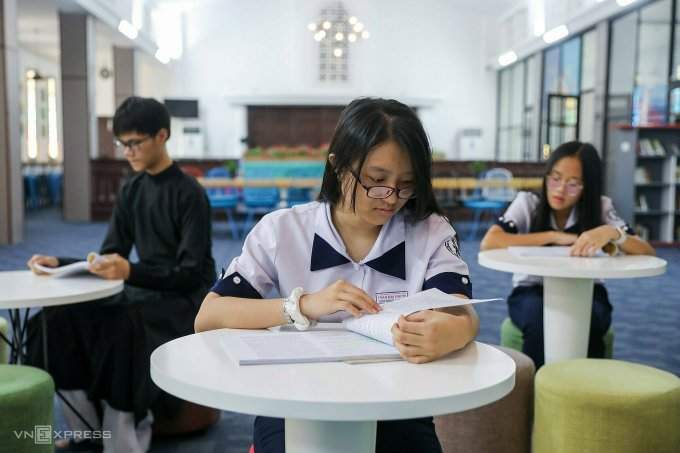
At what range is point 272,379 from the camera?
106 cm

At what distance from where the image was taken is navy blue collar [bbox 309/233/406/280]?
1.50m

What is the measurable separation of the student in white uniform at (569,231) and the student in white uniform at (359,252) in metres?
1.30

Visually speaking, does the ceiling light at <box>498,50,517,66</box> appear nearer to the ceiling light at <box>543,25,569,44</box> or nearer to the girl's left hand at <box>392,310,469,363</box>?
the ceiling light at <box>543,25,569,44</box>

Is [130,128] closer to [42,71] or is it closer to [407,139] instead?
[407,139]

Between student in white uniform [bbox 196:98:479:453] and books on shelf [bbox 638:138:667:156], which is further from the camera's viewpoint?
books on shelf [bbox 638:138:667:156]

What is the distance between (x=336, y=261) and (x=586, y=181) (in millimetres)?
1577

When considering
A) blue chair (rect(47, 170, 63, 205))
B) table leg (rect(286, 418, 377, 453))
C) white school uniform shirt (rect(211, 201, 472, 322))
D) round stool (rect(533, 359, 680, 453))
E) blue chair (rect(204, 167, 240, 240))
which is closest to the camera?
table leg (rect(286, 418, 377, 453))

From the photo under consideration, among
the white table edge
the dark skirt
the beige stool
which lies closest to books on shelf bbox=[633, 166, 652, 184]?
the beige stool

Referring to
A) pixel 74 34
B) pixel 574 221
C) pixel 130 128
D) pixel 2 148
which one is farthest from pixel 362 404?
pixel 74 34

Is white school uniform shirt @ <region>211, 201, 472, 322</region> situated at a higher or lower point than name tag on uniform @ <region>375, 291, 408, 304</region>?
higher

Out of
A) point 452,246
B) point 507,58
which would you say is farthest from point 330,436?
point 507,58

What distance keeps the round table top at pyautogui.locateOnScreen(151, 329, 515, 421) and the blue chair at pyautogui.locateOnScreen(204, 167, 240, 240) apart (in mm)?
7327

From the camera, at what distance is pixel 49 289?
208 cm

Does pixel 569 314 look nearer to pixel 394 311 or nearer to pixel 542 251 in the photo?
pixel 542 251
